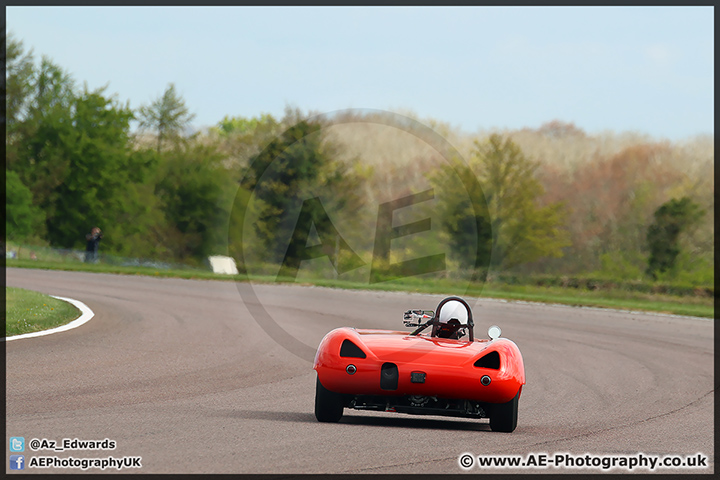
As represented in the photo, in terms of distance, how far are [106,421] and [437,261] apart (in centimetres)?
3617

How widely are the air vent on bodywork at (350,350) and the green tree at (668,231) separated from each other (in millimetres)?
43770

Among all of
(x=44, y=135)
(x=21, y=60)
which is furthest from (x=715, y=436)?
(x=21, y=60)

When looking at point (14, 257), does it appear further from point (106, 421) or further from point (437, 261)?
point (106, 421)

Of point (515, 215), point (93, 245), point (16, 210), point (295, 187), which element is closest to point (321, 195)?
point (295, 187)

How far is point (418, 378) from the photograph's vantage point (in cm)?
742

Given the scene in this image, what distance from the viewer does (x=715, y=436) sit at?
7.95 meters

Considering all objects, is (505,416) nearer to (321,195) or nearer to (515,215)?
(321,195)

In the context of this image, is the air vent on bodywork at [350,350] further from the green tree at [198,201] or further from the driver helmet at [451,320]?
the green tree at [198,201]

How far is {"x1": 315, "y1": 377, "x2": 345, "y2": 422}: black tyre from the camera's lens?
782 centimetres

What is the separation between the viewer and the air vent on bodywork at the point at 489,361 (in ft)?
24.8

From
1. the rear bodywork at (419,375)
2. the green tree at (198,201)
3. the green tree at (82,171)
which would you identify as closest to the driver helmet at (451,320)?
the rear bodywork at (419,375)

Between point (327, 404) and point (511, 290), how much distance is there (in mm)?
31949

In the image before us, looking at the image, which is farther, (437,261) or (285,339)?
(437,261)

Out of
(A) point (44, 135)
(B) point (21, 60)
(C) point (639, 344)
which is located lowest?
(C) point (639, 344)
